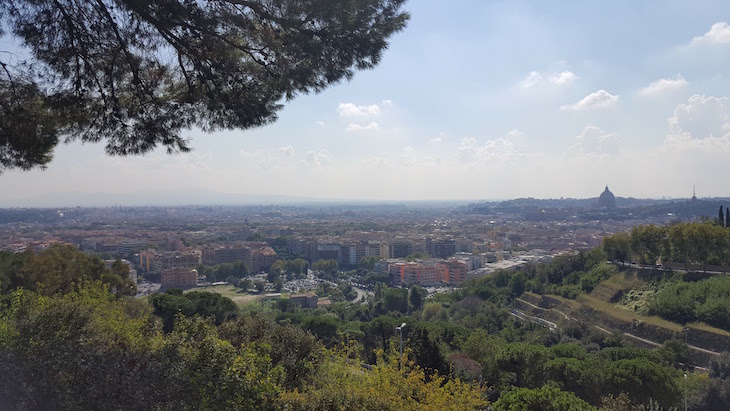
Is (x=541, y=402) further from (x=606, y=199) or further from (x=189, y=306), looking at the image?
(x=606, y=199)

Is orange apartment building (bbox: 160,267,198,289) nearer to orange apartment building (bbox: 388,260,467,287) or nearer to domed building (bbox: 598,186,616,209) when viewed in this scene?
orange apartment building (bbox: 388,260,467,287)

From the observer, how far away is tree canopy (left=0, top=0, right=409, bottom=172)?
427 cm

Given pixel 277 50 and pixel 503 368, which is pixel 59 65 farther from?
pixel 503 368

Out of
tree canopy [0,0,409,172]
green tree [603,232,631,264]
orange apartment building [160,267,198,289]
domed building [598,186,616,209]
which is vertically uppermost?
tree canopy [0,0,409,172]

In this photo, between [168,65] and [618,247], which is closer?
[168,65]

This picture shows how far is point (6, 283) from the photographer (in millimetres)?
10414

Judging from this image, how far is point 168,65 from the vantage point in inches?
188

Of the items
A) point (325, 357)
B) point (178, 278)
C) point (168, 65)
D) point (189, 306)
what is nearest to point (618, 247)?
point (189, 306)

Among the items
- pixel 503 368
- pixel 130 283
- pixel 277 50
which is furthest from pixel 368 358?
pixel 277 50

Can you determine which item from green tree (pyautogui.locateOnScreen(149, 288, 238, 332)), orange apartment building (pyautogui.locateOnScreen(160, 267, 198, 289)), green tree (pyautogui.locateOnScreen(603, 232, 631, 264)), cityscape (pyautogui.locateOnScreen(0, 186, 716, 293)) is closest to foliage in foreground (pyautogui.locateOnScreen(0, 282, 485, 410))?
green tree (pyautogui.locateOnScreen(149, 288, 238, 332))

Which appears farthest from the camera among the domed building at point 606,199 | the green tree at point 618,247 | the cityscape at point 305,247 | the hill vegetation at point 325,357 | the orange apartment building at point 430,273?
the domed building at point 606,199

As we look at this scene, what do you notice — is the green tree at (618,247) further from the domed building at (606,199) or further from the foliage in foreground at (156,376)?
the domed building at (606,199)

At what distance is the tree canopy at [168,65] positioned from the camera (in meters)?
4.27

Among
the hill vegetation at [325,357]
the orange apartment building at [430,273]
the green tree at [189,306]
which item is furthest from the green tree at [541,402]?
the orange apartment building at [430,273]
